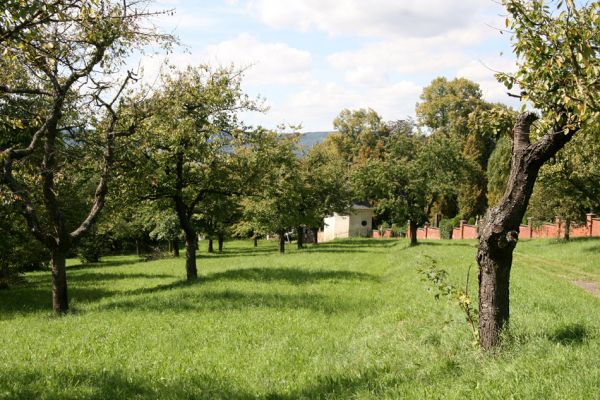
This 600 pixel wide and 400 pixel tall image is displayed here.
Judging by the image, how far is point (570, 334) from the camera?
25.4ft

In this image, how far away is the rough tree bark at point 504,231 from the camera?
7301mm

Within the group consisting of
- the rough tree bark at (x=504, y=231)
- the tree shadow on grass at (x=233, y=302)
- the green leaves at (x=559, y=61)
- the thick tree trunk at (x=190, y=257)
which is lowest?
the tree shadow on grass at (x=233, y=302)

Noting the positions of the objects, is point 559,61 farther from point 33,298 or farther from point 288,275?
point 33,298

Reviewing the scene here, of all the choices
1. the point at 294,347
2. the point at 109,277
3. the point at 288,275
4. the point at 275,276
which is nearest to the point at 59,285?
the point at 275,276

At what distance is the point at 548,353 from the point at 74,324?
11273 mm

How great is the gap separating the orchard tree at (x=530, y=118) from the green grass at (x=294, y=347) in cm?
79

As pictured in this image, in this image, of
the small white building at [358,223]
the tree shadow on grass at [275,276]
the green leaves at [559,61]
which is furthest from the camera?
the small white building at [358,223]

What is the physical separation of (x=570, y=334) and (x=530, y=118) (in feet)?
10.8

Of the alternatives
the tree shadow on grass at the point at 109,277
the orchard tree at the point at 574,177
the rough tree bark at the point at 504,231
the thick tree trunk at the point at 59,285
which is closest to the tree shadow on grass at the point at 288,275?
the tree shadow on grass at the point at 109,277

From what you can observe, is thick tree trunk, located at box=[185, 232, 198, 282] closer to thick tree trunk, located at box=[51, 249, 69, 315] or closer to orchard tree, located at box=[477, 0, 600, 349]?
thick tree trunk, located at box=[51, 249, 69, 315]

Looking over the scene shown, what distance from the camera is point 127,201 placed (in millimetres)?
20359

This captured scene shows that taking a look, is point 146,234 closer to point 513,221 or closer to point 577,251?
point 577,251

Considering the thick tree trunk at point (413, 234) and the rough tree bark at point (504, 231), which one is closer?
the rough tree bark at point (504, 231)

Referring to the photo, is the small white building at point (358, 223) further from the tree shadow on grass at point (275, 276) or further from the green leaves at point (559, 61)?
the green leaves at point (559, 61)
